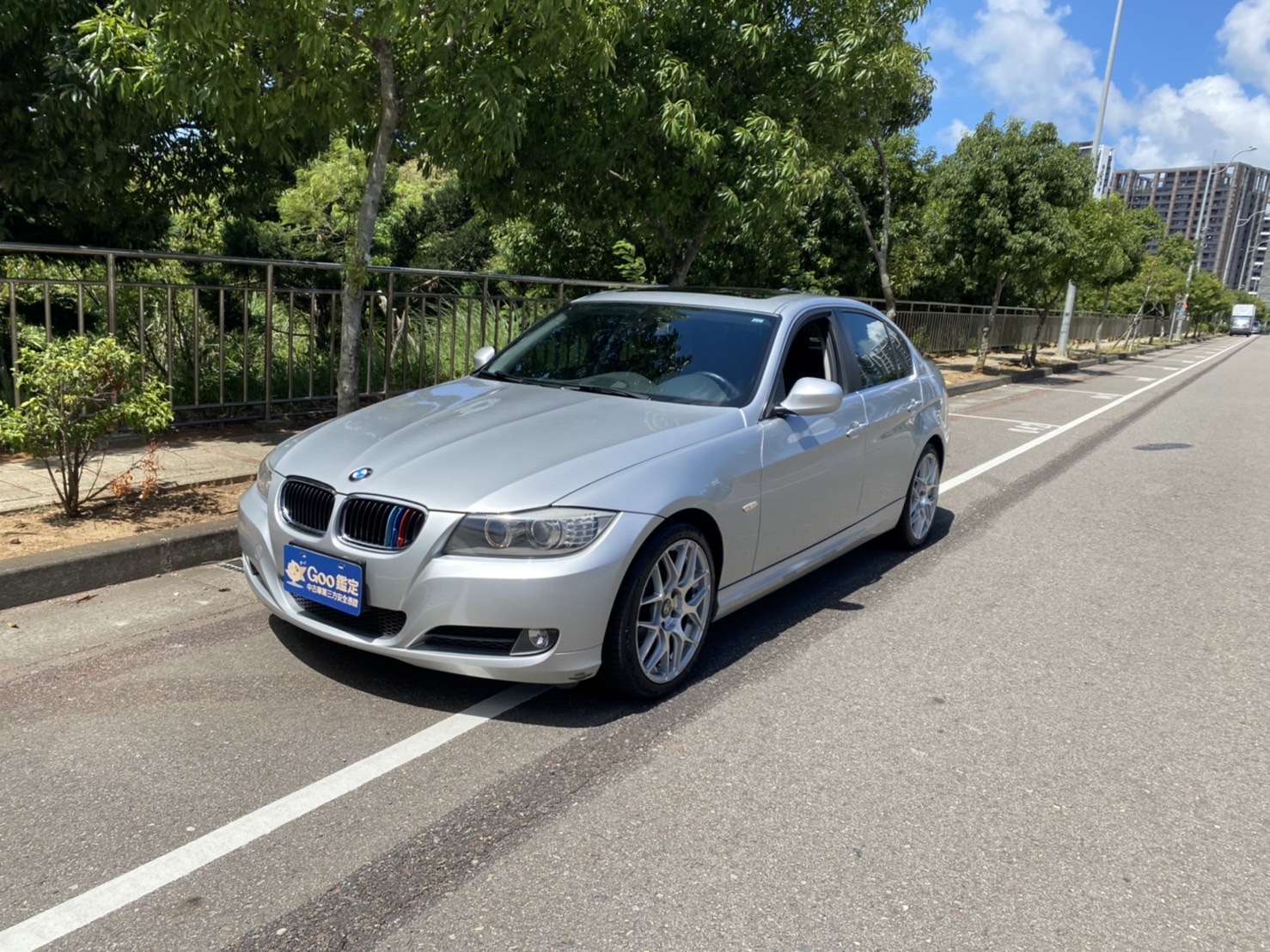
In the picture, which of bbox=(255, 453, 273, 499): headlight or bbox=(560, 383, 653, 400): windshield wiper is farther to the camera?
bbox=(560, 383, 653, 400): windshield wiper

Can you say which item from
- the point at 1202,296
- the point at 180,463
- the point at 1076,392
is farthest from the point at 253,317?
the point at 1202,296

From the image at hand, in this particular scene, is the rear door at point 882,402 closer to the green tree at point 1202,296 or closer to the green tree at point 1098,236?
the green tree at point 1098,236

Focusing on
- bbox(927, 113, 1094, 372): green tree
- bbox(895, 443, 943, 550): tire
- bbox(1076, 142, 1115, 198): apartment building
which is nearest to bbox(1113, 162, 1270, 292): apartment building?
bbox(1076, 142, 1115, 198): apartment building

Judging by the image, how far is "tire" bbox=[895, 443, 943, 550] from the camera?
623cm

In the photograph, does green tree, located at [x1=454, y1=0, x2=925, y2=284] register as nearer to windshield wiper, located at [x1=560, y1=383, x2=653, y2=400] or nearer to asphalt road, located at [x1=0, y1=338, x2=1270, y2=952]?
windshield wiper, located at [x1=560, y1=383, x2=653, y2=400]

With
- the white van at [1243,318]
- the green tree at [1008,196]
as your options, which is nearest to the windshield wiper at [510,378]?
the green tree at [1008,196]

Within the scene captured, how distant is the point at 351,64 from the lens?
6.46 meters

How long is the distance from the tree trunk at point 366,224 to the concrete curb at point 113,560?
1.65 m

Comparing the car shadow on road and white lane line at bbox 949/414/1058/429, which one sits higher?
the car shadow on road

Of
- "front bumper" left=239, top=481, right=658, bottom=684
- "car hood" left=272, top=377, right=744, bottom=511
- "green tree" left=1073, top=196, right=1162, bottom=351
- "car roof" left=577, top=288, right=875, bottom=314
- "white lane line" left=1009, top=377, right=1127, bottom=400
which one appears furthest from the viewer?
"green tree" left=1073, top=196, right=1162, bottom=351

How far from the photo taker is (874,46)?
9945 millimetres

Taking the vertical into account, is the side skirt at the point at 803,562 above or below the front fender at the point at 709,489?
below

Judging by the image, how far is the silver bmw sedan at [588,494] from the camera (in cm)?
347

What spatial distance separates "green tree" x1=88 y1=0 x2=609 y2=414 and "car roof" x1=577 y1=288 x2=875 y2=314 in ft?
5.94
